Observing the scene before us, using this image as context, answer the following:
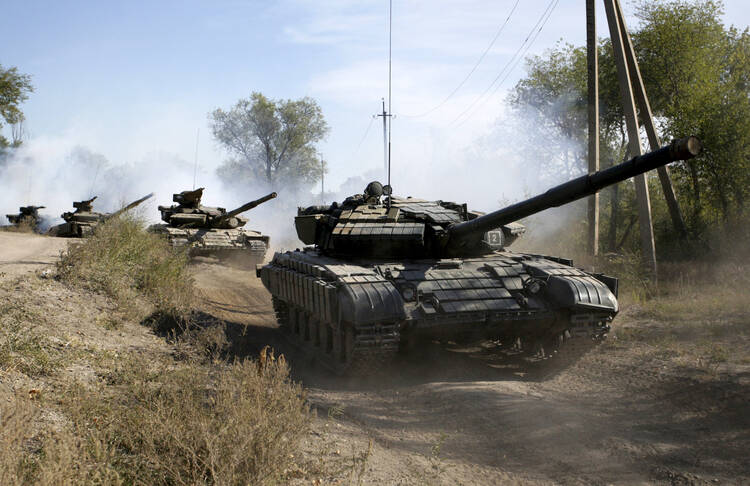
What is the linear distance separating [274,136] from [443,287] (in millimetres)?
47174

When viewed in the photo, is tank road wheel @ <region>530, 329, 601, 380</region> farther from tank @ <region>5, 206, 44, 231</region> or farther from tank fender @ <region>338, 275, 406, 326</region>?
tank @ <region>5, 206, 44, 231</region>

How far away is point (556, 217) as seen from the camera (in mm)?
25672

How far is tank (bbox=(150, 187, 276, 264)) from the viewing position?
20.4 m

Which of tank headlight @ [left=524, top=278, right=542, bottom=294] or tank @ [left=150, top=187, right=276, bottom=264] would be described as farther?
tank @ [left=150, top=187, right=276, bottom=264]

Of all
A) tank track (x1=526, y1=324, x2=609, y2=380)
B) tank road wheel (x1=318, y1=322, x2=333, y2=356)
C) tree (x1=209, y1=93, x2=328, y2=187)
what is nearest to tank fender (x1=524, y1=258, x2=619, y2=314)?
tank track (x1=526, y1=324, x2=609, y2=380)

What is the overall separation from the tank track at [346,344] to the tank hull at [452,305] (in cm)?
1

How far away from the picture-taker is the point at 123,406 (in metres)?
5.46

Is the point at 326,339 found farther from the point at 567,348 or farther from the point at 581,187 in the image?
the point at 581,187

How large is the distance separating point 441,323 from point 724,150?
11.5 metres

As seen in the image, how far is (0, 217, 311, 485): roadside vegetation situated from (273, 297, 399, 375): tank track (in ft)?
5.45

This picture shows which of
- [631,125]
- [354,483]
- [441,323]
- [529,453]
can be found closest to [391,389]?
[441,323]

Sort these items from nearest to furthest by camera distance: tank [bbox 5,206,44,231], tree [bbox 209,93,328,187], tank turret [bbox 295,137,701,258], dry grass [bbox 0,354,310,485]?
dry grass [bbox 0,354,310,485] < tank turret [bbox 295,137,701,258] < tank [bbox 5,206,44,231] < tree [bbox 209,93,328,187]

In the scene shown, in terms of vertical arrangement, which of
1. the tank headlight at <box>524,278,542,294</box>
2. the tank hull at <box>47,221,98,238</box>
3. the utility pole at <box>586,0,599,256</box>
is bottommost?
the tank headlight at <box>524,278,542,294</box>

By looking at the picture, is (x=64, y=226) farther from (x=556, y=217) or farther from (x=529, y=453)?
(x=529, y=453)
